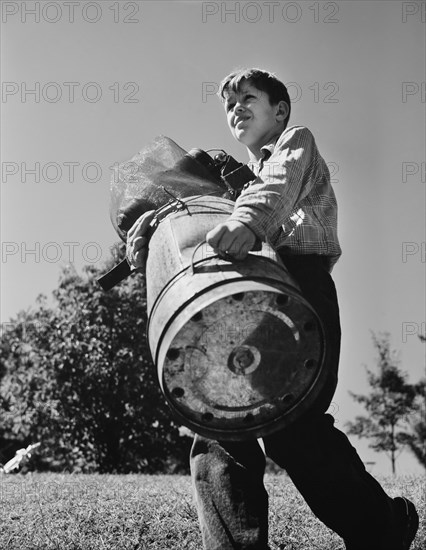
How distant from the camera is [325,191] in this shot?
3.03m

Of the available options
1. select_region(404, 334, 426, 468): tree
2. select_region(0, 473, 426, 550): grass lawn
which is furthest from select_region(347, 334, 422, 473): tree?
select_region(0, 473, 426, 550): grass lawn

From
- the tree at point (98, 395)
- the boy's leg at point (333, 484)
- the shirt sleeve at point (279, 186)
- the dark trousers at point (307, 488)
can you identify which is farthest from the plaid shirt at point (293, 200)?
the tree at point (98, 395)

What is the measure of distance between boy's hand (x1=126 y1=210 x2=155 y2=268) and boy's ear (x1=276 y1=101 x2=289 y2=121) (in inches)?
34.9

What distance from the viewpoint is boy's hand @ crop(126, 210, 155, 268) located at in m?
2.80

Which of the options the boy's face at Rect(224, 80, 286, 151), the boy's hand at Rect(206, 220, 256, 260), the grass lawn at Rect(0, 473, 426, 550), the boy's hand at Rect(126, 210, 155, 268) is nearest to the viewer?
the boy's hand at Rect(206, 220, 256, 260)

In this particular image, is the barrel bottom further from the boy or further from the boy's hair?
the boy's hair

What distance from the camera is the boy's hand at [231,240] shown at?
90.9 inches

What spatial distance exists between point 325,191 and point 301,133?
0.31 m

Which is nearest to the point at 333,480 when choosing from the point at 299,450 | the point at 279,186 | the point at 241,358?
the point at 299,450

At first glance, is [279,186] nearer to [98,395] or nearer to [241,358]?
[241,358]

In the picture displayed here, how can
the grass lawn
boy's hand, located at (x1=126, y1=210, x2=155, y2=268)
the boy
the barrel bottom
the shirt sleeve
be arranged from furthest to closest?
the grass lawn < boy's hand, located at (x1=126, y1=210, x2=155, y2=268) < the boy < the shirt sleeve < the barrel bottom

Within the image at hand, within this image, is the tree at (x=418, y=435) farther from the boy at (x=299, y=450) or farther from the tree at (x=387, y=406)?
the boy at (x=299, y=450)

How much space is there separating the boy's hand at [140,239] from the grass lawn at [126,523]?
1.86m

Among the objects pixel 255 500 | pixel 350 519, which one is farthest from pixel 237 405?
pixel 350 519
